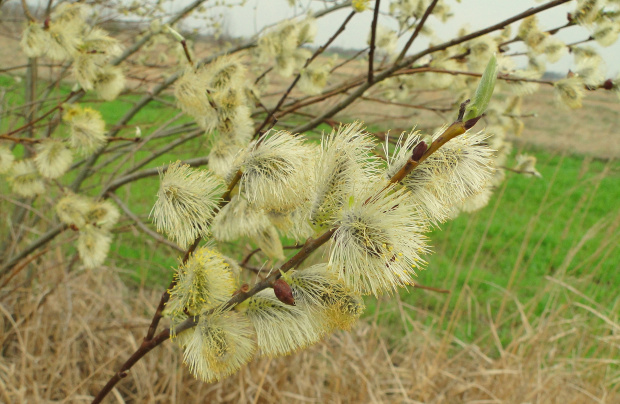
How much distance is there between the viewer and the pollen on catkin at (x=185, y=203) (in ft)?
2.56

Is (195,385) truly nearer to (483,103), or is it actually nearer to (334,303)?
(334,303)

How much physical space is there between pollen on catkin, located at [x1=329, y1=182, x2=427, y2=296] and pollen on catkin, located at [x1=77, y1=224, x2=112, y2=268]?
4.53 ft

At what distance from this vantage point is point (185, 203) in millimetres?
800

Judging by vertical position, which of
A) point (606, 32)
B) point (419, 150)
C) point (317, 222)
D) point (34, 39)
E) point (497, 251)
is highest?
point (34, 39)

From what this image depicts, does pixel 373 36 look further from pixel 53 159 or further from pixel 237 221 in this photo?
pixel 53 159

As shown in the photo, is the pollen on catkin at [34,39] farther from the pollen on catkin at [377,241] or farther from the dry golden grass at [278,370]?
the pollen on catkin at [377,241]

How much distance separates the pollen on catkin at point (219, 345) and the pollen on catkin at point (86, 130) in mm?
1130

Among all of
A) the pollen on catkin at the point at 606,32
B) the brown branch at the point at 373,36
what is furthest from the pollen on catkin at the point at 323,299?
the pollen on catkin at the point at 606,32

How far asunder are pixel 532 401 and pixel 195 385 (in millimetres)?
1906

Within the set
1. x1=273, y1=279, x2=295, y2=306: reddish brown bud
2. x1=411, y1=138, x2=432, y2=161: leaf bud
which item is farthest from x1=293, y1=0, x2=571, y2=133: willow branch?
x1=273, y1=279, x2=295, y2=306: reddish brown bud

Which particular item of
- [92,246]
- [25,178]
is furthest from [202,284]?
[25,178]

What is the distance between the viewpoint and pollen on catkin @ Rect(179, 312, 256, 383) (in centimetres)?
78

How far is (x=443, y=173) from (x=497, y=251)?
21.4 feet

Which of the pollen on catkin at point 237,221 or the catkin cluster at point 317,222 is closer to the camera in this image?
the catkin cluster at point 317,222
